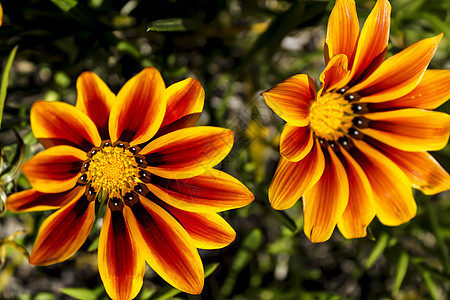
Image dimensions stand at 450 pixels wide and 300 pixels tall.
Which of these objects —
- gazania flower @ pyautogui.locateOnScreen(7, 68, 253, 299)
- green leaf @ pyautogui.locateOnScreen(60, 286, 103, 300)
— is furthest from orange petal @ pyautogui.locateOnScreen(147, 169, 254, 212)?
green leaf @ pyautogui.locateOnScreen(60, 286, 103, 300)

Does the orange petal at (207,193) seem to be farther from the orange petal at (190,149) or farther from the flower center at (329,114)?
the flower center at (329,114)

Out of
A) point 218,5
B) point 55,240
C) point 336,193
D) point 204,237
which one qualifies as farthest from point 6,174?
point 218,5

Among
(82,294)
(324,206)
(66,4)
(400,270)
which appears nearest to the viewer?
(324,206)

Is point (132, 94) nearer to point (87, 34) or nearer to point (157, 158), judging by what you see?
point (157, 158)

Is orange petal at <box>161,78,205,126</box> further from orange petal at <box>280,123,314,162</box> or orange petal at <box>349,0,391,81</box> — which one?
orange petal at <box>349,0,391,81</box>

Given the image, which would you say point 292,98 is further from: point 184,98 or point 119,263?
point 119,263

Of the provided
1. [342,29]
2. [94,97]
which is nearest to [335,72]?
[342,29]
